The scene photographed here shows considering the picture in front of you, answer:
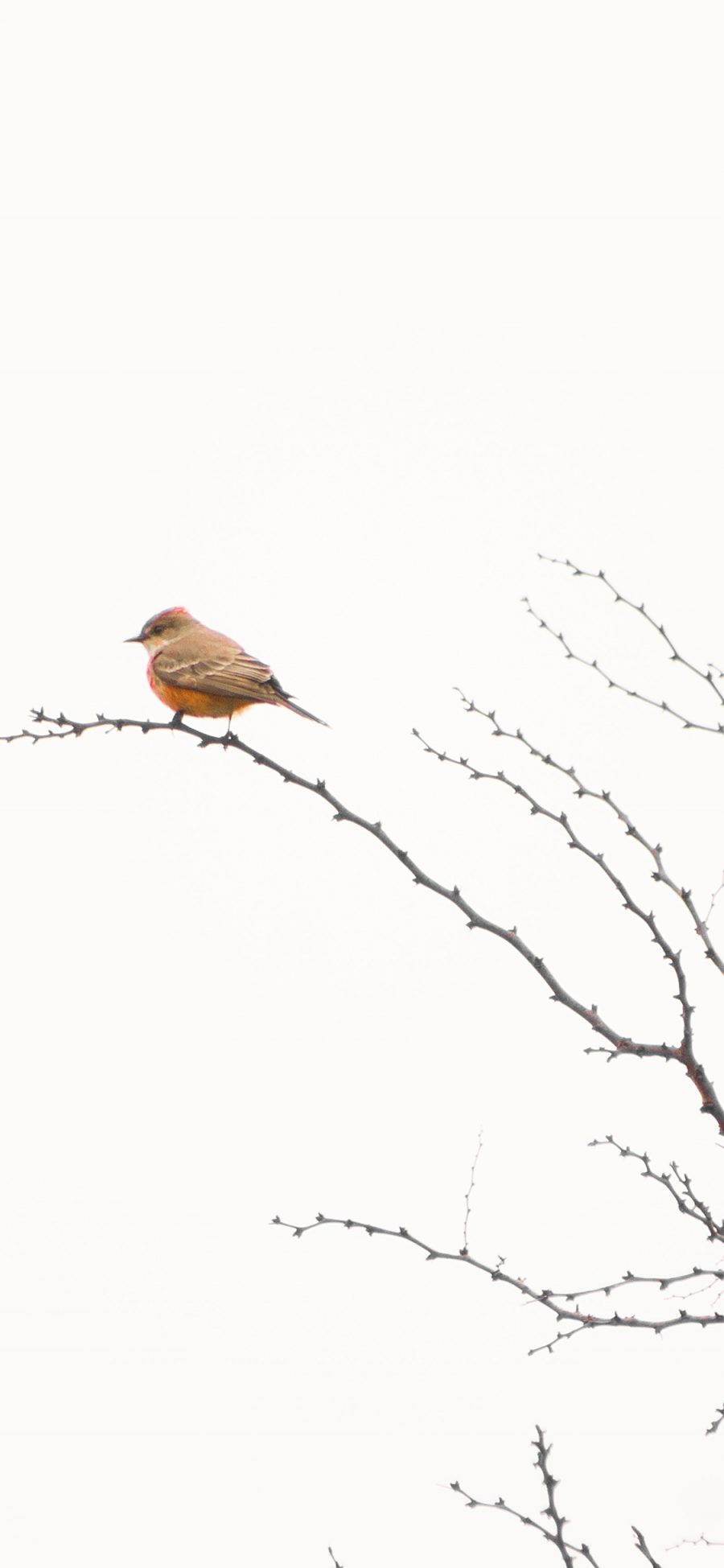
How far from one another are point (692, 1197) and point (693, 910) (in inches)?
20.1

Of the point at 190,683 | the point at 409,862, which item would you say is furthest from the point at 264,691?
the point at 409,862

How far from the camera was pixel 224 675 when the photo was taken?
7.00 meters

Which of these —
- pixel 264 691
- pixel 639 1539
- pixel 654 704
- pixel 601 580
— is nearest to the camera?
pixel 639 1539

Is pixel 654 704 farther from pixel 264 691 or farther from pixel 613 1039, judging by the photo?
pixel 264 691

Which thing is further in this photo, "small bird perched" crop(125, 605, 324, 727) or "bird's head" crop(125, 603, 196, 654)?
"bird's head" crop(125, 603, 196, 654)

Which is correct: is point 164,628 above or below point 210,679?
above

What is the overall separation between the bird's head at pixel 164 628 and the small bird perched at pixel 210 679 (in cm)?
37

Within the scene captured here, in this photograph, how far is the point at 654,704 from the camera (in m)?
3.72

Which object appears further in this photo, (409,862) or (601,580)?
(601,580)

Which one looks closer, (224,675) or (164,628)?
(224,675)

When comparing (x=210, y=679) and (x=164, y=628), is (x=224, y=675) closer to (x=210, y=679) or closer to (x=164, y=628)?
(x=210, y=679)

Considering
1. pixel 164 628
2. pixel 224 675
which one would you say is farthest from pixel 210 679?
pixel 164 628

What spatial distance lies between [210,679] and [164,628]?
114cm

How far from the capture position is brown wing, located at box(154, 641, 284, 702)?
693 centimetres
